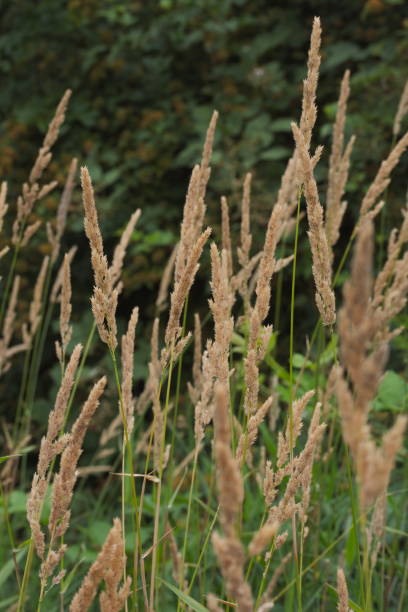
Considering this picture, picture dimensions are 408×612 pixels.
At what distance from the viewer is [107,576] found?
816 mm

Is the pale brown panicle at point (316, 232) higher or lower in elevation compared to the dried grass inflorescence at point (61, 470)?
higher

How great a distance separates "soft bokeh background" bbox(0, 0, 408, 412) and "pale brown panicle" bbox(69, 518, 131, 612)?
2732 millimetres

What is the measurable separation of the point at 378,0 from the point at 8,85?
217 centimetres

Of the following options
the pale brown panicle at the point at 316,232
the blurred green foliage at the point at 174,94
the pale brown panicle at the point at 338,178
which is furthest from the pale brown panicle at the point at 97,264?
the blurred green foliage at the point at 174,94

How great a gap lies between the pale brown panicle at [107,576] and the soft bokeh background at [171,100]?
2.73 m

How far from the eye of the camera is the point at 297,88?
3.97 metres

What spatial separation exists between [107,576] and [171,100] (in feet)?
12.2

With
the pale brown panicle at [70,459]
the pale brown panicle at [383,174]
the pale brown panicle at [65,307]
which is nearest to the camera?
the pale brown panicle at [70,459]

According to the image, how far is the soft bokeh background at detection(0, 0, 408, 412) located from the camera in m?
3.72

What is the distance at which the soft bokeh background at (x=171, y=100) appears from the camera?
3.72 meters

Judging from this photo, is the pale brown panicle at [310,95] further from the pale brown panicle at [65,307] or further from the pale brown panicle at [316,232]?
the pale brown panicle at [65,307]

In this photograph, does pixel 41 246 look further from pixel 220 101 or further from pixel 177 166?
pixel 220 101

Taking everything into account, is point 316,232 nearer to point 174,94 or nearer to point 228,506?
point 228,506

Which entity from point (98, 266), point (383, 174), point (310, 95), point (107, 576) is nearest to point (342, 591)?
point (107, 576)
